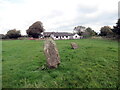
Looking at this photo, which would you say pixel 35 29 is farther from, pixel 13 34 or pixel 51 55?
pixel 51 55

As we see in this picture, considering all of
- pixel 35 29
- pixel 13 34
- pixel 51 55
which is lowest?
pixel 51 55

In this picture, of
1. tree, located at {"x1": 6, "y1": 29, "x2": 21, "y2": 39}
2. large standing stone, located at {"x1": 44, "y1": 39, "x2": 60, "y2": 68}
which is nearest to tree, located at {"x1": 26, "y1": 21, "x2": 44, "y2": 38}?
tree, located at {"x1": 6, "y1": 29, "x2": 21, "y2": 39}

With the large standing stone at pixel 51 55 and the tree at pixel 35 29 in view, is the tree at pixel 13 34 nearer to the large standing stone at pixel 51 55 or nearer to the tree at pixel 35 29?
the tree at pixel 35 29

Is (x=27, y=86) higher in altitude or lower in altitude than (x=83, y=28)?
lower

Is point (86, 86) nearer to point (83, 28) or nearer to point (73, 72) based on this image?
point (73, 72)

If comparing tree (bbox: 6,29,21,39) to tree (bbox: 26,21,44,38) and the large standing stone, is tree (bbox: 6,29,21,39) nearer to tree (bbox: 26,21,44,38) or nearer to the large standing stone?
tree (bbox: 26,21,44,38)

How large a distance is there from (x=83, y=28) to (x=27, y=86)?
99.5 meters

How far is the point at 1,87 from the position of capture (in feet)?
16.6

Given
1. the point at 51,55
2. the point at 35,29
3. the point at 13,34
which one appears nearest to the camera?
the point at 51,55

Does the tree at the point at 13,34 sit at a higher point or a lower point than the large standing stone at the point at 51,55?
higher

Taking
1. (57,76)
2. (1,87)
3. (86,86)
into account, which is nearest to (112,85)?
(86,86)

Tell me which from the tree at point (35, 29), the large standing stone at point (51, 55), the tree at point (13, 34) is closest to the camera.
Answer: the large standing stone at point (51, 55)

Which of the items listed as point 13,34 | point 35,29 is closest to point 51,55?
point 35,29

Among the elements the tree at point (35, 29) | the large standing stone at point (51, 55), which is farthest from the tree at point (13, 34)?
the large standing stone at point (51, 55)
